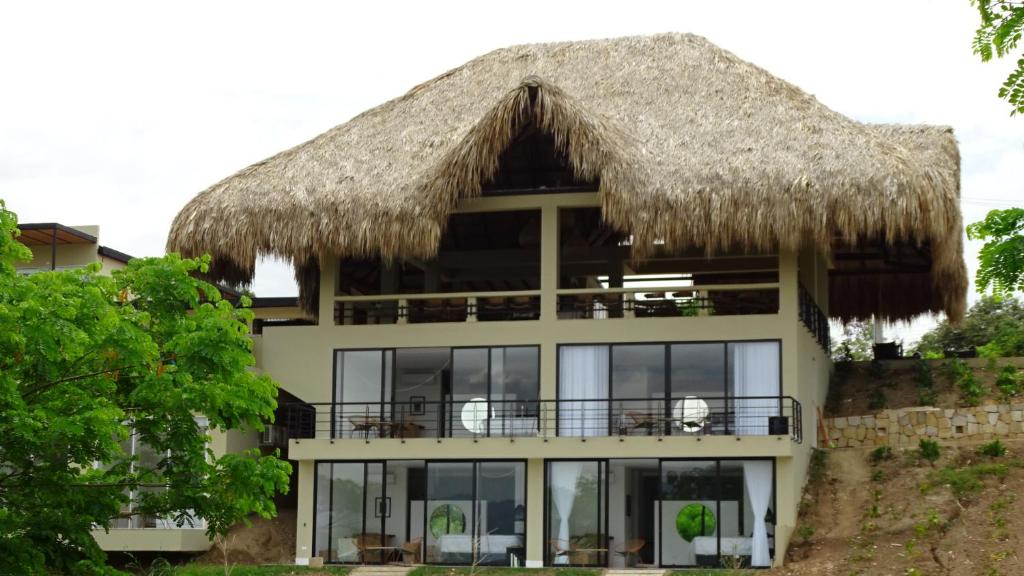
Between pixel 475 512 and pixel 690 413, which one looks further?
pixel 475 512

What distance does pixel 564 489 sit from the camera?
84.6 ft

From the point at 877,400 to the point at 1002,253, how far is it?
17.6m

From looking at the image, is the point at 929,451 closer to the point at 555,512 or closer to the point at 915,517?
the point at 915,517

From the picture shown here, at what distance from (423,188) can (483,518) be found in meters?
5.78

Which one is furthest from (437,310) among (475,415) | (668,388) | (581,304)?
(668,388)

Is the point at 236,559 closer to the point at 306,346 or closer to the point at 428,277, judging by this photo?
the point at 306,346

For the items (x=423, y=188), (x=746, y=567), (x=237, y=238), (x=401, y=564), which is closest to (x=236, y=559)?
(x=401, y=564)

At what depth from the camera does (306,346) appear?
27.7 metres

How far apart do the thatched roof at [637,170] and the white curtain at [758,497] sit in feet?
12.2

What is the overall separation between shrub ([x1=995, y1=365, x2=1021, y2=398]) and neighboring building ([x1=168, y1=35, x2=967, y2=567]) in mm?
3538

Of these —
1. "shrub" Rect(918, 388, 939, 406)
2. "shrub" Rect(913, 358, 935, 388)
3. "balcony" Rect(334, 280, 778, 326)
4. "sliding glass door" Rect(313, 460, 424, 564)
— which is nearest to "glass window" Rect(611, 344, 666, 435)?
"balcony" Rect(334, 280, 778, 326)

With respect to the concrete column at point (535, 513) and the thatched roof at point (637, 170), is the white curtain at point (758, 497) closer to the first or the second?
the concrete column at point (535, 513)

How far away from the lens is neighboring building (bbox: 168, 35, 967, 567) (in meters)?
25.0

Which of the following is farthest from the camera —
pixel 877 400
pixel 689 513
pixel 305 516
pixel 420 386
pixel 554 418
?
pixel 877 400
